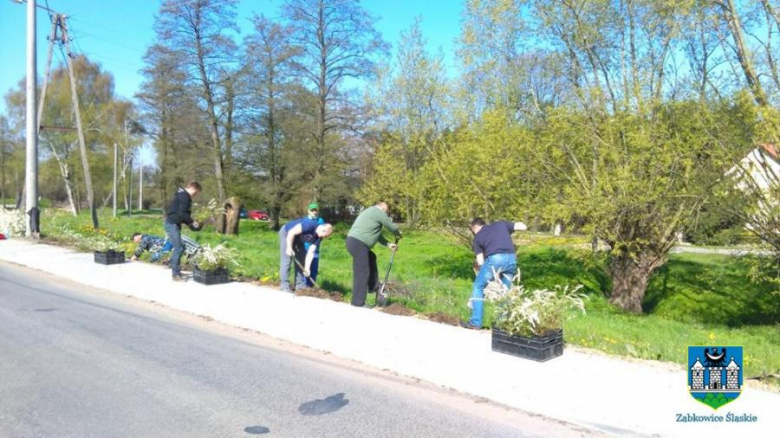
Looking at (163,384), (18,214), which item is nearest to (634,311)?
(163,384)

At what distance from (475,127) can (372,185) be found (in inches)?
200

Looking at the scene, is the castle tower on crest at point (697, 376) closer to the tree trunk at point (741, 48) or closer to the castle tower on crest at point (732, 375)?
the castle tower on crest at point (732, 375)

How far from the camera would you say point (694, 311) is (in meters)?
14.8

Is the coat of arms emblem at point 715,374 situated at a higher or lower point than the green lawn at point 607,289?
higher

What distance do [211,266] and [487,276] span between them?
18.2 ft

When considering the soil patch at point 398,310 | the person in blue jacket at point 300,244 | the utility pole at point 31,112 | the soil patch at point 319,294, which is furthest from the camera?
the utility pole at point 31,112

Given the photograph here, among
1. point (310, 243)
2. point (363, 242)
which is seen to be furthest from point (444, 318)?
point (310, 243)

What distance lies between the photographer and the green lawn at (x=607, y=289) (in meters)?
7.23

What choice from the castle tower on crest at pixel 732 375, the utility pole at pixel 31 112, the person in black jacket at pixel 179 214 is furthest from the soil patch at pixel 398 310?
the utility pole at pixel 31 112

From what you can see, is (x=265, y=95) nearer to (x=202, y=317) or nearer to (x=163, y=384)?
(x=202, y=317)

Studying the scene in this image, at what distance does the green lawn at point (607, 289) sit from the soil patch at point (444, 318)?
263mm

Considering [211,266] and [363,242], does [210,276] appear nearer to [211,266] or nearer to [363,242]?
[211,266]

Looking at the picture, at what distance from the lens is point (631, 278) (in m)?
14.2

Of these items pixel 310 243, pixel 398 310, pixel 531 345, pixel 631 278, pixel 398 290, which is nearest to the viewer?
pixel 531 345
